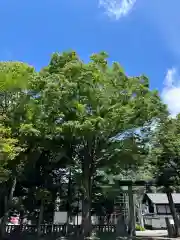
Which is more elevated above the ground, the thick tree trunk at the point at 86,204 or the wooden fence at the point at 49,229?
the thick tree trunk at the point at 86,204

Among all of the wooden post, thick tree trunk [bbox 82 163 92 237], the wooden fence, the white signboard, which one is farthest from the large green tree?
the white signboard

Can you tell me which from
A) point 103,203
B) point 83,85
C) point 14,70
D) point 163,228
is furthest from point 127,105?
point 163,228

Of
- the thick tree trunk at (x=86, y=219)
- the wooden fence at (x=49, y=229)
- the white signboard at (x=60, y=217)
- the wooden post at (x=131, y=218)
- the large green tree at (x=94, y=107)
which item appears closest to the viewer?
the large green tree at (x=94, y=107)

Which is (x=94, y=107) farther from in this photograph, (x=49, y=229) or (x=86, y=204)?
(x=49, y=229)

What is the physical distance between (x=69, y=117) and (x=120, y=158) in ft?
16.2

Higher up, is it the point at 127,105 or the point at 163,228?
the point at 127,105

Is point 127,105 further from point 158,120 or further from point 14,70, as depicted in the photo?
point 14,70

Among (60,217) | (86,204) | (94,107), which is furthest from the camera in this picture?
(60,217)

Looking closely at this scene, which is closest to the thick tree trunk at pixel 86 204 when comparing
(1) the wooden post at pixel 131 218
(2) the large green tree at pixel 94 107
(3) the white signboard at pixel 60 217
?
(2) the large green tree at pixel 94 107

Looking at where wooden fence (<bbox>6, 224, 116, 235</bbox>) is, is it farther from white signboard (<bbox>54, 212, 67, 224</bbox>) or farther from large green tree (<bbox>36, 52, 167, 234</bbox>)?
white signboard (<bbox>54, 212, 67, 224</bbox>)

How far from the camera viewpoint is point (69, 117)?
1791cm

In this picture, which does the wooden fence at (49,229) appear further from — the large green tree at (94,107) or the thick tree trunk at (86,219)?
the large green tree at (94,107)

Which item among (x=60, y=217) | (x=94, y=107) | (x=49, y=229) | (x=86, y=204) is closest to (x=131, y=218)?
(x=86, y=204)

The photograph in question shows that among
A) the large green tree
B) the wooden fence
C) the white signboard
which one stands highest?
the large green tree
